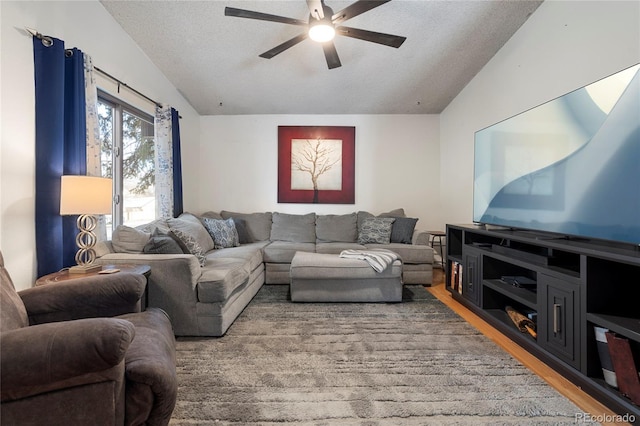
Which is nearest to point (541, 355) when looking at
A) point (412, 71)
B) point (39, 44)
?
point (412, 71)

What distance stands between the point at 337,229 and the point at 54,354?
3.45 meters

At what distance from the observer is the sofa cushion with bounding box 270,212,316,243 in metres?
4.05

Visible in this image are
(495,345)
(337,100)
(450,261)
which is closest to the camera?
(495,345)

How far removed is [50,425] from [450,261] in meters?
3.08

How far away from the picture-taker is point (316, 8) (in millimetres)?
1954

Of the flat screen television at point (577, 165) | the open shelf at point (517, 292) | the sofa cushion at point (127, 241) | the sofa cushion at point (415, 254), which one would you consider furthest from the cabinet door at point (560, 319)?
the sofa cushion at point (127, 241)

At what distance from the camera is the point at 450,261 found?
2986mm

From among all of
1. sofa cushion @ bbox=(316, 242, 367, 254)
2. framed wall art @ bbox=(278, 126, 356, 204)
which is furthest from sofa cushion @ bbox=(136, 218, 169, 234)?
framed wall art @ bbox=(278, 126, 356, 204)

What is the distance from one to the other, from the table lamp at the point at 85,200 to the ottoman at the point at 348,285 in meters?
1.59

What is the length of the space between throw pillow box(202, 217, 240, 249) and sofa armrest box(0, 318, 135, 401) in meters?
2.64

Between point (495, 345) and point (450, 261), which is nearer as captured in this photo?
point (495, 345)

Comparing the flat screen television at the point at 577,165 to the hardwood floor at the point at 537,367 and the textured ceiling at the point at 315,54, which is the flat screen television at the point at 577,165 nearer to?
the hardwood floor at the point at 537,367

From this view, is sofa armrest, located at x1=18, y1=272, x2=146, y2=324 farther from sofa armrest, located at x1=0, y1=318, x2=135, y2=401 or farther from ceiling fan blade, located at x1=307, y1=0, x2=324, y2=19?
ceiling fan blade, located at x1=307, y1=0, x2=324, y2=19

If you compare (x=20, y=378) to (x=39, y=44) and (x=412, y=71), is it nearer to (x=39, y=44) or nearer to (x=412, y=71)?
(x=39, y=44)
